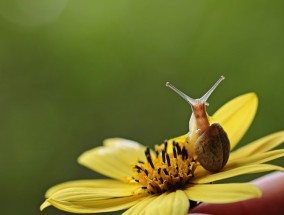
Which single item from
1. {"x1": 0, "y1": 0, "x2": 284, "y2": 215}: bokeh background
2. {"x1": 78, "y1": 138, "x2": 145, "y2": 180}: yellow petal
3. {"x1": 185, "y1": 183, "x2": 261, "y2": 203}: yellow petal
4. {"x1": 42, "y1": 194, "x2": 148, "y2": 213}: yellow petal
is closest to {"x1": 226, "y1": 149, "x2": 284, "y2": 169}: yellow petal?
{"x1": 185, "y1": 183, "x2": 261, "y2": 203}: yellow petal

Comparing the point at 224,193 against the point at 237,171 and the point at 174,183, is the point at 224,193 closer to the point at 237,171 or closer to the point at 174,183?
the point at 237,171

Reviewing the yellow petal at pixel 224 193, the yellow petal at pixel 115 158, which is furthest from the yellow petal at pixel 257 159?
the yellow petal at pixel 115 158

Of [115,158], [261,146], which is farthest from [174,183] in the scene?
[115,158]

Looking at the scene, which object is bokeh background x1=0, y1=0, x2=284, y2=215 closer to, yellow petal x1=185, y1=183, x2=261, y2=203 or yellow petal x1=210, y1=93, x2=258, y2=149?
yellow petal x1=210, y1=93, x2=258, y2=149

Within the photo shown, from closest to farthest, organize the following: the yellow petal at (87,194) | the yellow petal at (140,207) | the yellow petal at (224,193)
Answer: the yellow petal at (224,193) → the yellow petal at (140,207) → the yellow petal at (87,194)

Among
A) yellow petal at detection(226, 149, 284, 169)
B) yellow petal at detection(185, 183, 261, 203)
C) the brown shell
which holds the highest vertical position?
the brown shell

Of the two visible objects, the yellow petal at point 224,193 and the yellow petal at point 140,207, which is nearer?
the yellow petal at point 224,193

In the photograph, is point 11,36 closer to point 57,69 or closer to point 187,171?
point 57,69

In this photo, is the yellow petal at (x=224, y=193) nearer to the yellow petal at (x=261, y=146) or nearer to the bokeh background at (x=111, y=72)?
the yellow petal at (x=261, y=146)
